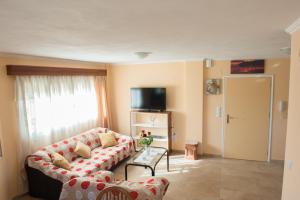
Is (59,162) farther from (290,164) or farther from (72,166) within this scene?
(290,164)

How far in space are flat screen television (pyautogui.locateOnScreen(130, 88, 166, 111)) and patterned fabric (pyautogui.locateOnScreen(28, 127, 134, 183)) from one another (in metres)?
0.93

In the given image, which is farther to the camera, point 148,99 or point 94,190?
point 148,99

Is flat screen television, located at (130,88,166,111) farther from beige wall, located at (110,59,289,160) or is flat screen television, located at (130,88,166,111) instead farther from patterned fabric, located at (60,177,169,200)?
patterned fabric, located at (60,177,169,200)

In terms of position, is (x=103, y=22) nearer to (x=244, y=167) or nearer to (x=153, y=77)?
(x=153, y=77)

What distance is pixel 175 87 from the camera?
5.19 metres

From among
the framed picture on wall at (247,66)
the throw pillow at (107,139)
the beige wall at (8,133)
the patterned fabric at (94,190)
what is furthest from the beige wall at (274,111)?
the beige wall at (8,133)

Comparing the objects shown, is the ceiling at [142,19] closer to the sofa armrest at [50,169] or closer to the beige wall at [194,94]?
the sofa armrest at [50,169]

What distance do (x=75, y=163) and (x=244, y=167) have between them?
3516mm

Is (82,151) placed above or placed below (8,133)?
below

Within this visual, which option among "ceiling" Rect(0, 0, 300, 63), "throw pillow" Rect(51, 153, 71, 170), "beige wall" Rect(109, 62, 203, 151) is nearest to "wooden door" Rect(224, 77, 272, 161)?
"beige wall" Rect(109, 62, 203, 151)

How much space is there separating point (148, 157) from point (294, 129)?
8.51 ft

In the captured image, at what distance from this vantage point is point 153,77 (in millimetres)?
5340

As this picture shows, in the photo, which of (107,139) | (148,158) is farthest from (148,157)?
(107,139)

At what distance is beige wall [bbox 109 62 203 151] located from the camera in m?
4.97
